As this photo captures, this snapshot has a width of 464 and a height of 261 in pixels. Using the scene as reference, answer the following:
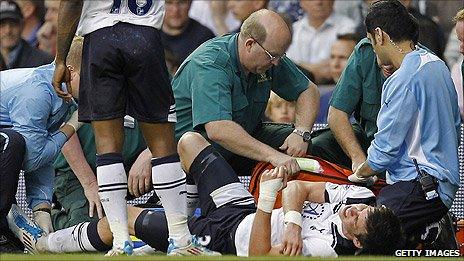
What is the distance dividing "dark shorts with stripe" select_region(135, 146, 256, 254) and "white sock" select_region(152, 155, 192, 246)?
0.50m

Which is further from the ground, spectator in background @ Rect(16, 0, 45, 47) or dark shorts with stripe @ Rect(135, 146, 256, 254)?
dark shorts with stripe @ Rect(135, 146, 256, 254)

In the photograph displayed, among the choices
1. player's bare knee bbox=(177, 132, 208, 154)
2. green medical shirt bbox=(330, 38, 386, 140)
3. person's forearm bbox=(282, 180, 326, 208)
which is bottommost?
person's forearm bbox=(282, 180, 326, 208)

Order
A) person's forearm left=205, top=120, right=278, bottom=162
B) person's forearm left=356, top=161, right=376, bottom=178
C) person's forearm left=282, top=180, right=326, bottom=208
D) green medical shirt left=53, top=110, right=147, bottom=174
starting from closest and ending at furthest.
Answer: person's forearm left=282, top=180, right=326, bottom=208 < person's forearm left=356, top=161, right=376, bottom=178 < person's forearm left=205, top=120, right=278, bottom=162 < green medical shirt left=53, top=110, right=147, bottom=174

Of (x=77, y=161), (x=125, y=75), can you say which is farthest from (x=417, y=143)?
(x=77, y=161)

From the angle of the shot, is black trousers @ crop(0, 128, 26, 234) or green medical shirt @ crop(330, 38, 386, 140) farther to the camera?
green medical shirt @ crop(330, 38, 386, 140)

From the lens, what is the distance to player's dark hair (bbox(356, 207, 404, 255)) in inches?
335

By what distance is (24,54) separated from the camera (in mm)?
14328

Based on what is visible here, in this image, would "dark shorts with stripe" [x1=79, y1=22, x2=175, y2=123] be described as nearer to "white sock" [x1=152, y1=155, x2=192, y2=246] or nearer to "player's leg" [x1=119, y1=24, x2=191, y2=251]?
"player's leg" [x1=119, y1=24, x2=191, y2=251]

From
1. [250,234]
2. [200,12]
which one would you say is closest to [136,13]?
[250,234]

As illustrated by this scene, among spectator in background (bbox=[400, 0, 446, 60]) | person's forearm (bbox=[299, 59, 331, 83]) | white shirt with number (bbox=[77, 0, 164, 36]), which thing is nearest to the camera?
white shirt with number (bbox=[77, 0, 164, 36])

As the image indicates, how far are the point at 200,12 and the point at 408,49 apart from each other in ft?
16.6

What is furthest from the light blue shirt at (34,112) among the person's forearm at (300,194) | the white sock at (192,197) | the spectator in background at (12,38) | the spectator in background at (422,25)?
the spectator in background at (422,25)

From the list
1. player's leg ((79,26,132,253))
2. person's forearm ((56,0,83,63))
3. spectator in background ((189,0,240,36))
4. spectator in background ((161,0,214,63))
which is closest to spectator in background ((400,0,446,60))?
spectator in background ((189,0,240,36))

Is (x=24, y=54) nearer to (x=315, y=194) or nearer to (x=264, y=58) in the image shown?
(x=264, y=58)
